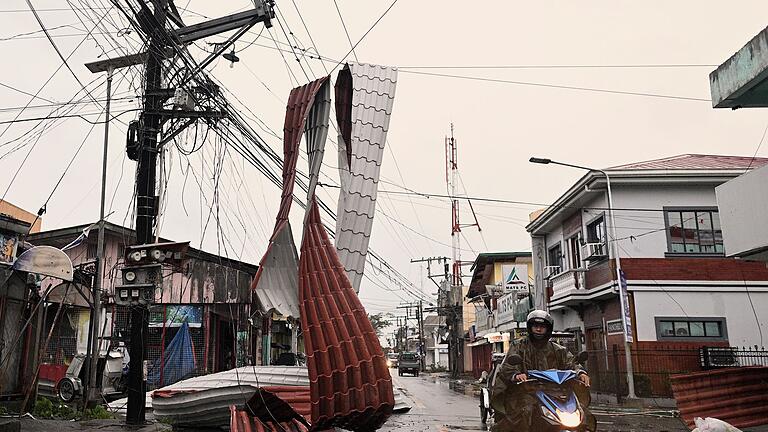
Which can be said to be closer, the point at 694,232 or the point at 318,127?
the point at 318,127

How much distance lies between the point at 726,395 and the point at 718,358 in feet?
31.7

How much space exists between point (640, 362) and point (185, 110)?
1610cm

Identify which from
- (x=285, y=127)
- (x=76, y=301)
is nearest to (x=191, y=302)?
(x=76, y=301)

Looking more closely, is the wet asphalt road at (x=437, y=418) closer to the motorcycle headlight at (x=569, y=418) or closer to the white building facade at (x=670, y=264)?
the white building facade at (x=670, y=264)

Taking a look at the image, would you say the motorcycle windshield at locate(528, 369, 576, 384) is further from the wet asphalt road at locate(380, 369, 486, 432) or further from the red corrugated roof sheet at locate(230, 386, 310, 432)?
the wet asphalt road at locate(380, 369, 486, 432)

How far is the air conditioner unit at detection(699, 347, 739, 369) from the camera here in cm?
1989

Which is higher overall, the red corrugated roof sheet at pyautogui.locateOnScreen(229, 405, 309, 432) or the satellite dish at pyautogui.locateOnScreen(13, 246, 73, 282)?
the satellite dish at pyautogui.locateOnScreen(13, 246, 73, 282)

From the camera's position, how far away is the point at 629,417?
1593 cm

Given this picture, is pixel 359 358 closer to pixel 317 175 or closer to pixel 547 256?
pixel 317 175

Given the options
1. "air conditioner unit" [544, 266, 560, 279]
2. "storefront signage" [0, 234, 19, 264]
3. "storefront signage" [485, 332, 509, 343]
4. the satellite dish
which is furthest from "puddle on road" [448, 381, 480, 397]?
"storefront signage" [0, 234, 19, 264]

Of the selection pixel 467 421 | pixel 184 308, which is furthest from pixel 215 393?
pixel 184 308

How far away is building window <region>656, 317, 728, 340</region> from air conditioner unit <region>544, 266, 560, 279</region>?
24.4 ft

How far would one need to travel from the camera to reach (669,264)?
71.7 ft

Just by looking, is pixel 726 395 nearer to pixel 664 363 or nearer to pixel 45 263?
pixel 664 363
